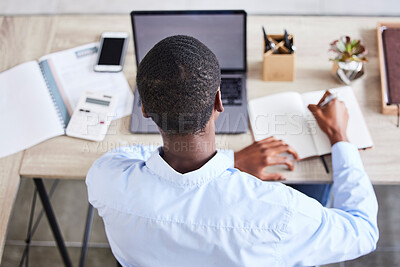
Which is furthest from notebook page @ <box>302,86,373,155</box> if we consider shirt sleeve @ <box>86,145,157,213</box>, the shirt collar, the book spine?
the book spine

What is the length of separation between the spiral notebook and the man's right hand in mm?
618

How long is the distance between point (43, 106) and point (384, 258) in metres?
1.55

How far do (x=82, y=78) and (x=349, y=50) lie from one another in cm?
91

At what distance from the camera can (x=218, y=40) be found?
1499 millimetres

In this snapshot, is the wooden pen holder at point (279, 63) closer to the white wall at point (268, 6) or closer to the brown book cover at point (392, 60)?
the brown book cover at point (392, 60)

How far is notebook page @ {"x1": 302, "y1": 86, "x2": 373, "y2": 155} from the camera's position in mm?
1381

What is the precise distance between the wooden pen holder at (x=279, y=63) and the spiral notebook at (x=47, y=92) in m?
0.47

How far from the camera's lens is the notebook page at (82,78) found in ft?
A: 5.02

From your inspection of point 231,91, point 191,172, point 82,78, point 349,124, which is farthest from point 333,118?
point 82,78

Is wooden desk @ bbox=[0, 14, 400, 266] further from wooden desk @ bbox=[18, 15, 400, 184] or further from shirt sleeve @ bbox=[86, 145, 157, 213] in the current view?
shirt sleeve @ bbox=[86, 145, 157, 213]

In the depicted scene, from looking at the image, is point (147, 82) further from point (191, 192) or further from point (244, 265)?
point (244, 265)

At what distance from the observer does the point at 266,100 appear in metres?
1.49

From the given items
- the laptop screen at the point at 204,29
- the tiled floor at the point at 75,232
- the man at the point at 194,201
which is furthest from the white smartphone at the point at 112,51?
the tiled floor at the point at 75,232

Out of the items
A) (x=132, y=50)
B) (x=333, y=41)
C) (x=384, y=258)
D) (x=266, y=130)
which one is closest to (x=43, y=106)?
(x=132, y=50)
